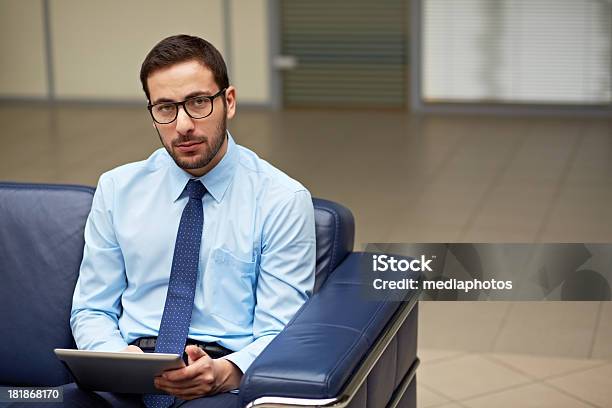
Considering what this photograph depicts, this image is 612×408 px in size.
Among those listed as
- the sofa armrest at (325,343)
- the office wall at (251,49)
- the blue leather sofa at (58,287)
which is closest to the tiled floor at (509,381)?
the blue leather sofa at (58,287)

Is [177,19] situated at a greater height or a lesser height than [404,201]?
greater

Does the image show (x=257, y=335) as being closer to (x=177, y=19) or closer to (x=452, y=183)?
(x=452, y=183)

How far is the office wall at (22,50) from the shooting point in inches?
368

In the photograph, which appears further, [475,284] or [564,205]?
Answer: [564,205]

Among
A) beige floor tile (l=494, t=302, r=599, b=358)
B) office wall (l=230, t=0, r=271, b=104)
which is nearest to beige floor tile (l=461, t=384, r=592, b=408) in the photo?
beige floor tile (l=494, t=302, r=599, b=358)

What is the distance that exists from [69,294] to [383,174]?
411cm

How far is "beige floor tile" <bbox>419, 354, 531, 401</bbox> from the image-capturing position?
3.79 m

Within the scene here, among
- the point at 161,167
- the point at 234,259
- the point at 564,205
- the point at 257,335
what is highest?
the point at 161,167

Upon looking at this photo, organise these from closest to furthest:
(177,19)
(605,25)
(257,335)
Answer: (257,335), (605,25), (177,19)

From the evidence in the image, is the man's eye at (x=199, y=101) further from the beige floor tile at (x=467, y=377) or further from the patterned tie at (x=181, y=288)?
the beige floor tile at (x=467, y=377)

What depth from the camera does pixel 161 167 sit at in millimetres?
2875

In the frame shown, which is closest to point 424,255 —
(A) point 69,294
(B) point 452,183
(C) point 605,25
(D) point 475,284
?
(D) point 475,284

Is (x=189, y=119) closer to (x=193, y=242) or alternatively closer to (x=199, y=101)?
(x=199, y=101)

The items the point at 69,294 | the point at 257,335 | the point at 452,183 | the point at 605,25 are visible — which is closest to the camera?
the point at 257,335
